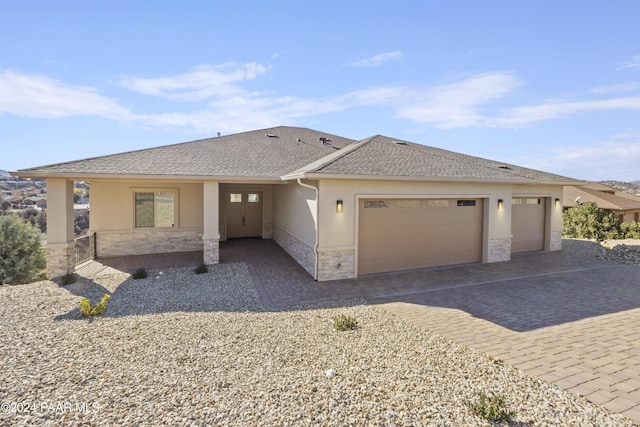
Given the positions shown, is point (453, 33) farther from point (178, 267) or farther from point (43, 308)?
point (43, 308)

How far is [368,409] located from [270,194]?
1322cm

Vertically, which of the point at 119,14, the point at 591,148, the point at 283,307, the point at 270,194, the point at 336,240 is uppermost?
the point at 119,14

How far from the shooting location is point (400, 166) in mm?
9945

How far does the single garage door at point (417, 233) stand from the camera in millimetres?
9477

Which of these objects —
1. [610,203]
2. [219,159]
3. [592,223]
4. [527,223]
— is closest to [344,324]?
[219,159]

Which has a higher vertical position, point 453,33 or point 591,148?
point 453,33

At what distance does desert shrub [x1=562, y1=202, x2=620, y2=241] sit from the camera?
655 inches

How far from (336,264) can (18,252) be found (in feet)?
40.6

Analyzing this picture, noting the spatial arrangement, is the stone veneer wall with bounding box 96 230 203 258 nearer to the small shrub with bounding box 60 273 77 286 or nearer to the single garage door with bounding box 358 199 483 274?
the small shrub with bounding box 60 273 77 286

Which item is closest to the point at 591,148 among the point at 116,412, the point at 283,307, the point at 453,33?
the point at 453,33

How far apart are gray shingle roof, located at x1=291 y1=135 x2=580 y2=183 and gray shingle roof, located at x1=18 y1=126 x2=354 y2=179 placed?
2.39 m

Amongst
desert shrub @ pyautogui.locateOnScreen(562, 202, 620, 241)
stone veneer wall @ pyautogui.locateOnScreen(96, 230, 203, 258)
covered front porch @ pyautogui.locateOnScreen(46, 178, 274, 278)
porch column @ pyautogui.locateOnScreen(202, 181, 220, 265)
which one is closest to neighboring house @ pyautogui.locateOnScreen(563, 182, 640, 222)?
desert shrub @ pyautogui.locateOnScreen(562, 202, 620, 241)

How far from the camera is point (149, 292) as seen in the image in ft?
25.6

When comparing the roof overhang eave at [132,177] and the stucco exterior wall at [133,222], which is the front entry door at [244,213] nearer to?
the stucco exterior wall at [133,222]
